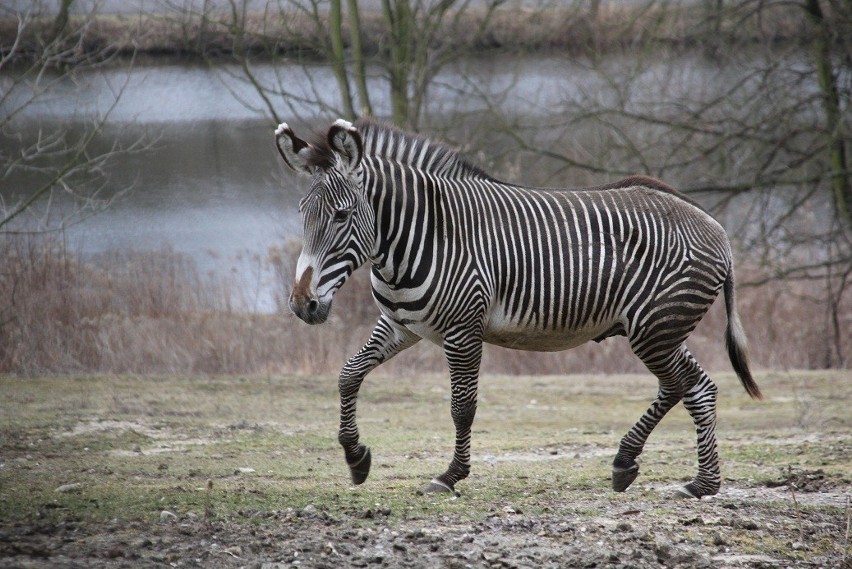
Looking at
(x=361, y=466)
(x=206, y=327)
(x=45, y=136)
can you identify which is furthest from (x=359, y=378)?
(x=45, y=136)

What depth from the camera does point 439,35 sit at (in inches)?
776

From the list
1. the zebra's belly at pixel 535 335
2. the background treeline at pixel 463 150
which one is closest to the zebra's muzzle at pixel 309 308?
the zebra's belly at pixel 535 335

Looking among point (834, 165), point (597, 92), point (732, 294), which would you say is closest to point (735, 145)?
point (834, 165)

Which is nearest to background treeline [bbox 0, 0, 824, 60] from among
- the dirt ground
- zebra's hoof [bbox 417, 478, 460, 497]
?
the dirt ground

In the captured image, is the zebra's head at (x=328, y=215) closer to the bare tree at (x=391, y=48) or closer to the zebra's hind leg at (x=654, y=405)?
the zebra's hind leg at (x=654, y=405)

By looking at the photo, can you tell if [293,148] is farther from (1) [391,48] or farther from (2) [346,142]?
(1) [391,48]

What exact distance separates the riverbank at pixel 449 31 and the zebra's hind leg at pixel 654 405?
8.87 meters

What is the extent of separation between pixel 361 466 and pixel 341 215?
175cm

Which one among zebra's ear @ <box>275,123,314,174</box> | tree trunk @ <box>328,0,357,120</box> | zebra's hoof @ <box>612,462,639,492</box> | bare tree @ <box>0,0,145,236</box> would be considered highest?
tree trunk @ <box>328,0,357,120</box>

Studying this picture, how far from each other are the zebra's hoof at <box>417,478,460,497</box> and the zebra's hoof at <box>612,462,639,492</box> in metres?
1.17

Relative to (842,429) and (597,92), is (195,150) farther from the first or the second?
(842,429)

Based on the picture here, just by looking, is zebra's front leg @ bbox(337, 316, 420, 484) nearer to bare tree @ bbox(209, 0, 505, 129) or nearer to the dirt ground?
the dirt ground

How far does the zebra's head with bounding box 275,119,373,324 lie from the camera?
19.1 feet

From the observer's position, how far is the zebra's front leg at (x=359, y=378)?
648cm
